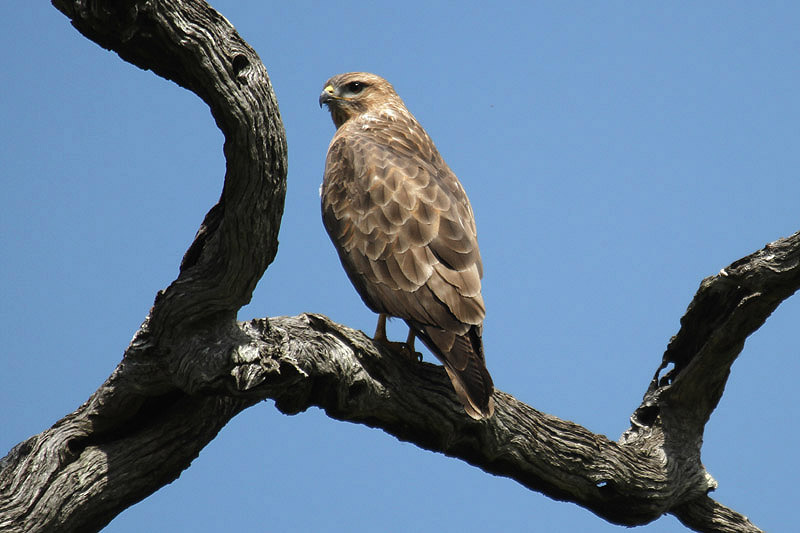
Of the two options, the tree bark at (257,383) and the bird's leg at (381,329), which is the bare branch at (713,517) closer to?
the tree bark at (257,383)

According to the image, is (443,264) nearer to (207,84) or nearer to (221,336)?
(221,336)

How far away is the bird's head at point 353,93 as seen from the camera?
7199 mm

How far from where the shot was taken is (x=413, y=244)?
5.15 meters

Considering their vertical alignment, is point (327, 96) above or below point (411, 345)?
above

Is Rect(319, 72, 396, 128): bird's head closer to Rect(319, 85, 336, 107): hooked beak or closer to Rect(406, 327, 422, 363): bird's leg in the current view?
Rect(319, 85, 336, 107): hooked beak

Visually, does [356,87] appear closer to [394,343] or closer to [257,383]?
[394,343]

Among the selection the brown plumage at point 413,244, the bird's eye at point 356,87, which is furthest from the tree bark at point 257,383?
the bird's eye at point 356,87

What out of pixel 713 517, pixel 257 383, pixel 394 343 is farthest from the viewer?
pixel 713 517

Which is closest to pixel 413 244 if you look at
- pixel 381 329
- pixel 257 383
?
pixel 381 329

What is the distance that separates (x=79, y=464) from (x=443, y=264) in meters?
2.12

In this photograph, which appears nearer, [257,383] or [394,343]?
[257,383]

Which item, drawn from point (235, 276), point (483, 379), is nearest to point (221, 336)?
point (235, 276)

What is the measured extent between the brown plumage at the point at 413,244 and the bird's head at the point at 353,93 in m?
0.93

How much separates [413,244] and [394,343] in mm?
561
